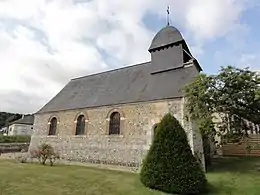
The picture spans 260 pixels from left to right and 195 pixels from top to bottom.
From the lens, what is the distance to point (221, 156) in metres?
18.8

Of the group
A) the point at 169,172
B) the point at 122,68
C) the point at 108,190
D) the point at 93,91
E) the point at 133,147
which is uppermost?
the point at 122,68

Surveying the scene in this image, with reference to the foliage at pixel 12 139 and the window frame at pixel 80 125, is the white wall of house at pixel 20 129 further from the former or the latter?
the window frame at pixel 80 125

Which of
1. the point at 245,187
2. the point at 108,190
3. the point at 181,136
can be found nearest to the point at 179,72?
the point at 181,136

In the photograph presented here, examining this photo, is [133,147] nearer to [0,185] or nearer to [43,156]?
[43,156]

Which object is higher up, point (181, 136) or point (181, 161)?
point (181, 136)

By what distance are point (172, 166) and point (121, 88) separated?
10.1m

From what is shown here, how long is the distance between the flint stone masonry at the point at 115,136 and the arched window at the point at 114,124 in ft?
0.88

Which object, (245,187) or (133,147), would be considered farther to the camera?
(133,147)

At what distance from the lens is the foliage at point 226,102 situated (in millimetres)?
11273

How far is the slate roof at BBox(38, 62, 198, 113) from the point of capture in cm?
1555

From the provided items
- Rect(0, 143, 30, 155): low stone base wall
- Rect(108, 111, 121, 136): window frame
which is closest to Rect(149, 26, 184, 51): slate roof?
Rect(108, 111, 121, 136): window frame

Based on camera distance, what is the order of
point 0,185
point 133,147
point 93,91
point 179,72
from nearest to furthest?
point 0,185 → point 133,147 → point 179,72 → point 93,91

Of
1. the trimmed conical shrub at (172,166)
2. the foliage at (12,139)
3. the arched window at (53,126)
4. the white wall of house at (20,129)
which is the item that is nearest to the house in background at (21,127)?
the white wall of house at (20,129)

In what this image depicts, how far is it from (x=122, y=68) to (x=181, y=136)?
12.3 meters
